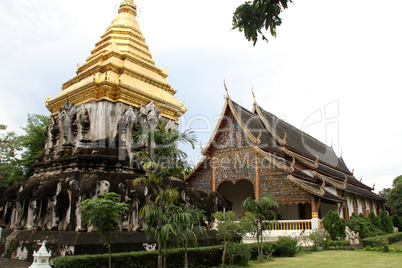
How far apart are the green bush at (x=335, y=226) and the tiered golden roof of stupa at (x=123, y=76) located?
6404mm

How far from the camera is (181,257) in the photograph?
650 centimetres

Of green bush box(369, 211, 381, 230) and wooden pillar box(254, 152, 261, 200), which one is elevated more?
wooden pillar box(254, 152, 261, 200)

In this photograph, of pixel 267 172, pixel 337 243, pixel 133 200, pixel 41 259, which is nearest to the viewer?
pixel 41 259

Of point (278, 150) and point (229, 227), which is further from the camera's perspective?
point (278, 150)

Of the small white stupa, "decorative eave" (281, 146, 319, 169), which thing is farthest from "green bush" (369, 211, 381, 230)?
the small white stupa

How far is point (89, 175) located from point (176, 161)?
6.96 feet

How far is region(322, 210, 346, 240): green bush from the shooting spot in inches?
475

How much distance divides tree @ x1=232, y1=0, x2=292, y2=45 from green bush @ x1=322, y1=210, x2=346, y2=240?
9.14 metres

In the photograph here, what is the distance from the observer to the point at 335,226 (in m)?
12.1

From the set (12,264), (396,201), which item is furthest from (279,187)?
(396,201)

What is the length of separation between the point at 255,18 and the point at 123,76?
16.6ft

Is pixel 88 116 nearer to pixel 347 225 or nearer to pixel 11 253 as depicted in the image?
pixel 11 253

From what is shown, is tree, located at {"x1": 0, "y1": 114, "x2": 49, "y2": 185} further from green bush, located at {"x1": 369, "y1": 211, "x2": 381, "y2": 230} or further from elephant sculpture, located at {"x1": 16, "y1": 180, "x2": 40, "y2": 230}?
green bush, located at {"x1": 369, "y1": 211, "x2": 381, "y2": 230}

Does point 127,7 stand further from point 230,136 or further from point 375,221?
point 375,221
